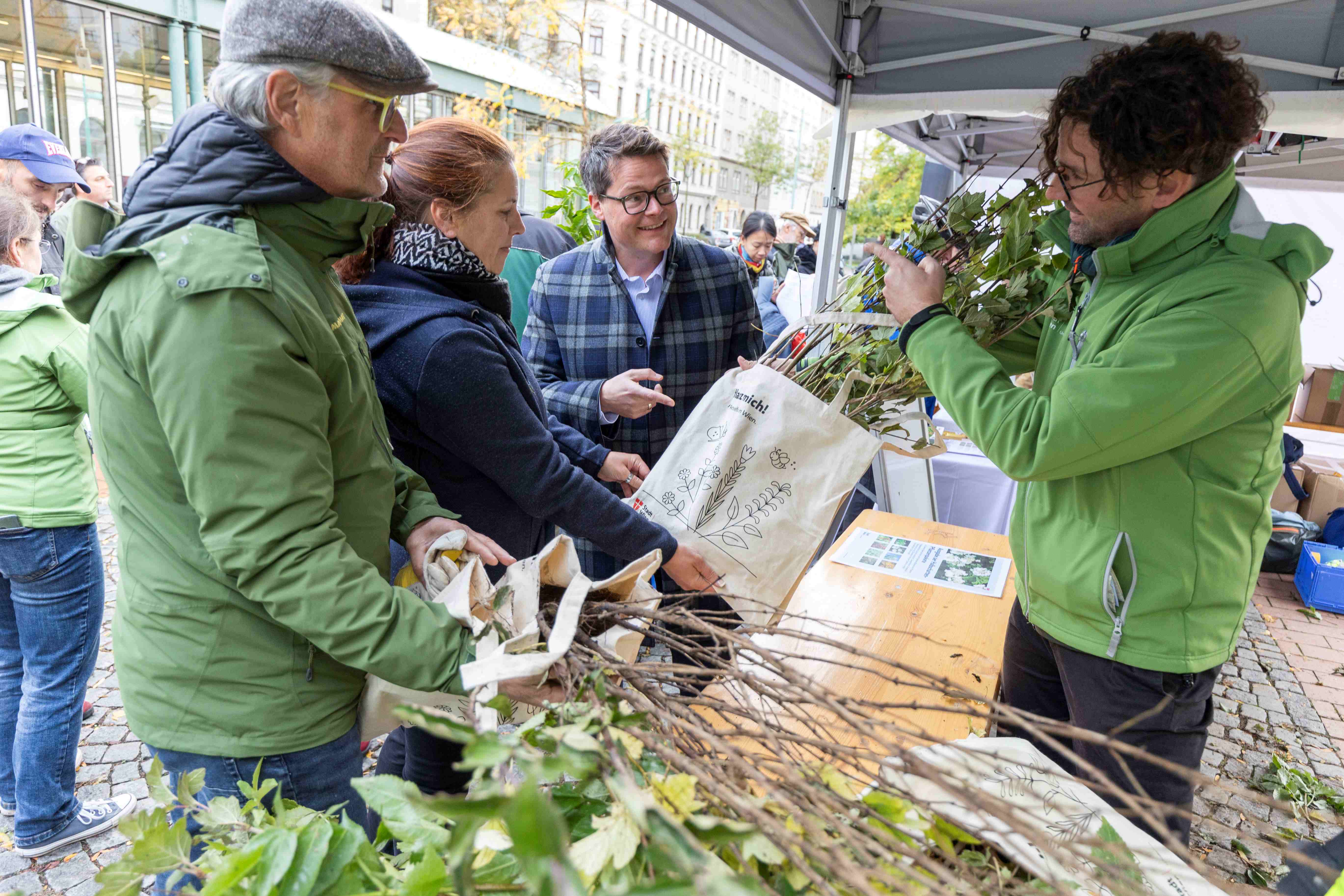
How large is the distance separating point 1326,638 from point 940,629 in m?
3.67

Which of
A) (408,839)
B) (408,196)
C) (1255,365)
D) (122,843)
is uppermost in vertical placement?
(408,196)

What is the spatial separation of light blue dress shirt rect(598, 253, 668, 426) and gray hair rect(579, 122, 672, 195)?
0.26m

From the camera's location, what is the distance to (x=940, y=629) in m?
2.21

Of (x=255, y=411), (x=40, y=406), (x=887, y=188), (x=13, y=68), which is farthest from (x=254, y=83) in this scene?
(x=887, y=188)

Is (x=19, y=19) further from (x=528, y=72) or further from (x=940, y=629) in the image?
(x=940, y=629)

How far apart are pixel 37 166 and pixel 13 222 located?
4.36 ft

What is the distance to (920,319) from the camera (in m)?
1.62

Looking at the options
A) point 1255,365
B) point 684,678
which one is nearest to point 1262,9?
point 1255,365

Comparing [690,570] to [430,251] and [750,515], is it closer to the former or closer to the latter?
[750,515]

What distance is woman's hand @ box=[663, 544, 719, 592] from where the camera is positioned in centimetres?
166

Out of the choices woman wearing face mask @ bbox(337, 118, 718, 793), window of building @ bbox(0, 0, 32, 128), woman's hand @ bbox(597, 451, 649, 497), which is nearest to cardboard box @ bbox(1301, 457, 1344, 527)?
woman's hand @ bbox(597, 451, 649, 497)

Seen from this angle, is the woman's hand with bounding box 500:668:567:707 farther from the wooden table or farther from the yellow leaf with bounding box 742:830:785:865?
the wooden table

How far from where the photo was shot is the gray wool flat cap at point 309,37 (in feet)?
3.61

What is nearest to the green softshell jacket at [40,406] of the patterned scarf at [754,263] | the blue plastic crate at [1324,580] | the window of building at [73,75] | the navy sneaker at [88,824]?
the navy sneaker at [88,824]
